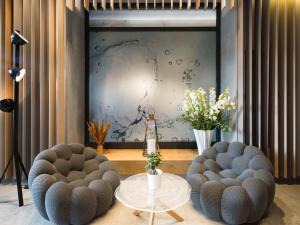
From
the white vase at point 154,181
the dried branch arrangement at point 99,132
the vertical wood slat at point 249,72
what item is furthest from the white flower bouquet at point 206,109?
the white vase at point 154,181

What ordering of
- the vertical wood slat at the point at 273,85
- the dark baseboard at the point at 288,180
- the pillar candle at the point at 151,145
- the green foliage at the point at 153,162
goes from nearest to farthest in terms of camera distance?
1. the green foliage at the point at 153,162
2. the vertical wood slat at the point at 273,85
3. the dark baseboard at the point at 288,180
4. the pillar candle at the point at 151,145

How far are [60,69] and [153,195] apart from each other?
1.99 metres

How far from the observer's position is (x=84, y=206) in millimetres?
1866

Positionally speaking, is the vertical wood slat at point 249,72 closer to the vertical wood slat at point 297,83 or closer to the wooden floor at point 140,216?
the vertical wood slat at point 297,83

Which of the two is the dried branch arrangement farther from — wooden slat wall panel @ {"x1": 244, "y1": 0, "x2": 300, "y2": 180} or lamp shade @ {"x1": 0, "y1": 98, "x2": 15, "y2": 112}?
wooden slat wall panel @ {"x1": 244, "y1": 0, "x2": 300, "y2": 180}

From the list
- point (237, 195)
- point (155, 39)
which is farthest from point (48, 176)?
point (155, 39)

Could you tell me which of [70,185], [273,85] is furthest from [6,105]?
[273,85]

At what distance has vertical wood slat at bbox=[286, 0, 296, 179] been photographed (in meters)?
2.73

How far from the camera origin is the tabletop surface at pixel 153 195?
167cm

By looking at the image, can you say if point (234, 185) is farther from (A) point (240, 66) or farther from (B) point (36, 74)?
(B) point (36, 74)

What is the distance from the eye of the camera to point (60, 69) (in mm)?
2816

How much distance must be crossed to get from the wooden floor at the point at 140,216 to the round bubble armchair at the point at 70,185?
5.4 inches

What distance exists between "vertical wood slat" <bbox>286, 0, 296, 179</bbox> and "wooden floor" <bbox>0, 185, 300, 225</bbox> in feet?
1.78

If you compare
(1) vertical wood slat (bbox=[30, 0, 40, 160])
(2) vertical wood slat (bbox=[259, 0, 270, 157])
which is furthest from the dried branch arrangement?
(2) vertical wood slat (bbox=[259, 0, 270, 157])
